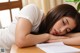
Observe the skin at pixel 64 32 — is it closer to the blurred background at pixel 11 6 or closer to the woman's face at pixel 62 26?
the woman's face at pixel 62 26

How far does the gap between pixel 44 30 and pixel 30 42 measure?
0.84 ft

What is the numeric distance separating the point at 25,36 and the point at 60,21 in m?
0.29

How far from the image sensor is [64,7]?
1389mm

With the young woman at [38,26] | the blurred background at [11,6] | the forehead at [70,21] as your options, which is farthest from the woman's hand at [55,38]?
the blurred background at [11,6]

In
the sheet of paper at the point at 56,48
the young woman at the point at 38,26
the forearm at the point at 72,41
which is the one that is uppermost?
the young woman at the point at 38,26

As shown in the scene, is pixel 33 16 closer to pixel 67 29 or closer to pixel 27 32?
pixel 27 32

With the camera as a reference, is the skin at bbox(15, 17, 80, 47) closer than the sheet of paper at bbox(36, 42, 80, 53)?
No

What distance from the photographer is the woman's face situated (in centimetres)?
132

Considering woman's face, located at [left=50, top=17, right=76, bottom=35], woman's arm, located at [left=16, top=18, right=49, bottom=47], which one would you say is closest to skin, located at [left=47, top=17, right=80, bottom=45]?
woman's face, located at [left=50, top=17, right=76, bottom=35]

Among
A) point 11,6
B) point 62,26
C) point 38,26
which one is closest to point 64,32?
point 62,26

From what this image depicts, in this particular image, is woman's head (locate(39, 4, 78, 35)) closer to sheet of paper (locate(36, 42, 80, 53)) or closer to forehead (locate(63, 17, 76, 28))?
forehead (locate(63, 17, 76, 28))

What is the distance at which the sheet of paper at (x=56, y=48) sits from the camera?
1064 mm

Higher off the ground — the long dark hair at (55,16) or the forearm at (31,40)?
the long dark hair at (55,16)

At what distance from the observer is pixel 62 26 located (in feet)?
4.35
